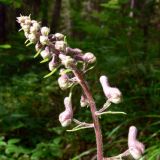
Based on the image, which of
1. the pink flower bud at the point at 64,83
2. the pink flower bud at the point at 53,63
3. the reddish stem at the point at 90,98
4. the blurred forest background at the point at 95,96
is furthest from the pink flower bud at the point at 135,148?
the blurred forest background at the point at 95,96

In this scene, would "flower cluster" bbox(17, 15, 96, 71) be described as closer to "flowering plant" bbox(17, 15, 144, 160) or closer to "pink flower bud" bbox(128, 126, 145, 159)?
"flowering plant" bbox(17, 15, 144, 160)

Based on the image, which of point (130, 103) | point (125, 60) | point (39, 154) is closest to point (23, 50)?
point (125, 60)

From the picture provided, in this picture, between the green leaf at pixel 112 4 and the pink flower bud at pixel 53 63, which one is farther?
the green leaf at pixel 112 4

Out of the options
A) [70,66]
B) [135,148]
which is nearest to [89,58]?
[70,66]

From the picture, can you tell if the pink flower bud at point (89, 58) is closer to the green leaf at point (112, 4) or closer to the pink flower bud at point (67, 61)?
the pink flower bud at point (67, 61)

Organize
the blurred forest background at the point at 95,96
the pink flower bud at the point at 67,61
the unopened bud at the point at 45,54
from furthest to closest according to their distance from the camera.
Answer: the blurred forest background at the point at 95,96
the unopened bud at the point at 45,54
the pink flower bud at the point at 67,61

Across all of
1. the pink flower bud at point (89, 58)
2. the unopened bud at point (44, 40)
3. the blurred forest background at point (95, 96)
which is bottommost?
Answer: the blurred forest background at point (95, 96)

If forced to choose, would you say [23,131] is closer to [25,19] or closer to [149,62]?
[149,62]

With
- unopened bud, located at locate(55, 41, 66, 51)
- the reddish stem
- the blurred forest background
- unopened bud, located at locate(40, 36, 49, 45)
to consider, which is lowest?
the blurred forest background

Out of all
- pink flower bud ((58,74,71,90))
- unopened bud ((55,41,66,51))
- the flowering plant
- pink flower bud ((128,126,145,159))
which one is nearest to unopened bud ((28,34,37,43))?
the flowering plant

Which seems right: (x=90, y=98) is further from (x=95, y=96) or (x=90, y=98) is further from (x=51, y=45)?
(x=95, y=96)

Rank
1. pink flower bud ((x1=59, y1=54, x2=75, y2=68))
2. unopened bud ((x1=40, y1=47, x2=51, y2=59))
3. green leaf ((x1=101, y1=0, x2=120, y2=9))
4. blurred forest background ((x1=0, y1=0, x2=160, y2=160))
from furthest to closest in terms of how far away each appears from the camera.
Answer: green leaf ((x1=101, y1=0, x2=120, y2=9)) → blurred forest background ((x1=0, y1=0, x2=160, y2=160)) → unopened bud ((x1=40, y1=47, x2=51, y2=59)) → pink flower bud ((x1=59, y1=54, x2=75, y2=68))
